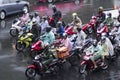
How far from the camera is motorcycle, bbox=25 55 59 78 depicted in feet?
48.5

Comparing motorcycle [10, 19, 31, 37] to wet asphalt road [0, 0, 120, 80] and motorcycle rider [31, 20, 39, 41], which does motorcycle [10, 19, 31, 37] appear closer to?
wet asphalt road [0, 0, 120, 80]

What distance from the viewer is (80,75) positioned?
15195mm

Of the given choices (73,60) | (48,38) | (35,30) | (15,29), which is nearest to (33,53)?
(48,38)

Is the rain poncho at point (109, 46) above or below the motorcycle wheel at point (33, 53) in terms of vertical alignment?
above

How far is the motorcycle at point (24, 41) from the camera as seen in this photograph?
18.8 metres

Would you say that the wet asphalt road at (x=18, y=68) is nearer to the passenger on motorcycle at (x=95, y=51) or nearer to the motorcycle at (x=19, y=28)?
the motorcycle at (x=19, y=28)

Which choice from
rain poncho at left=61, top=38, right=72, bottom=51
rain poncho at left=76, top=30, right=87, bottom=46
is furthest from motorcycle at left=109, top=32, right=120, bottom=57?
rain poncho at left=61, top=38, right=72, bottom=51

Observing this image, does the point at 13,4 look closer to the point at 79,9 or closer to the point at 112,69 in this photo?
the point at 79,9

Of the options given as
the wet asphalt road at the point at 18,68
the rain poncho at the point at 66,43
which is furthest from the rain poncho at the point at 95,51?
the rain poncho at the point at 66,43

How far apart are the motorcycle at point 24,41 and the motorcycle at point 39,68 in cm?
359

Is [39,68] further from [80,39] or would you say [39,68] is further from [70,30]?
[70,30]

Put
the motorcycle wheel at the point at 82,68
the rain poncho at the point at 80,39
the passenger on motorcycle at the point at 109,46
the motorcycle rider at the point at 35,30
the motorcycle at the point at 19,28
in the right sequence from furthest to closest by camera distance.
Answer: the motorcycle at the point at 19,28
the motorcycle rider at the point at 35,30
the rain poncho at the point at 80,39
the passenger on motorcycle at the point at 109,46
the motorcycle wheel at the point at 82,68

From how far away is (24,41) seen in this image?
1877 centimetres

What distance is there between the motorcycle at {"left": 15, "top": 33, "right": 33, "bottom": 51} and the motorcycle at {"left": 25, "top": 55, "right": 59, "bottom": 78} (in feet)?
11.8
